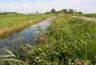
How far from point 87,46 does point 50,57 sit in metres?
1.36

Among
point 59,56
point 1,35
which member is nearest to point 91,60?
point 59,56

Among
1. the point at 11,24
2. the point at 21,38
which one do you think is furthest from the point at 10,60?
the point at 11,24

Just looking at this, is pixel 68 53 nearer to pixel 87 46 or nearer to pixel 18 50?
pixel 87 46

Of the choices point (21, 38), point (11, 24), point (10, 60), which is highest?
point (10, 60)

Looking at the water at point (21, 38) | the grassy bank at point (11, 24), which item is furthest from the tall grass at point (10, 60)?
the grassy bank at point (11, 24)

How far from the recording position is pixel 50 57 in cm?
845

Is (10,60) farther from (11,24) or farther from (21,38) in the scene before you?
(11,24)

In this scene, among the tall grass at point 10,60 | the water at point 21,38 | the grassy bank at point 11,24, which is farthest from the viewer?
the grassy bank at point 11,24

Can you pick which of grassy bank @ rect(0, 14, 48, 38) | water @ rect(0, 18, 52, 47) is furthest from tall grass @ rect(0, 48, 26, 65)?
grassy bank @ rect(0, 14, 48, 38)

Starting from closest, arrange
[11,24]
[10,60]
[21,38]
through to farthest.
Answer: [10,60] < [21,38] < [11,24]

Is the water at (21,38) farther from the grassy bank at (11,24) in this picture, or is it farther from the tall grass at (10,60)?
the tall grass at (10,60)

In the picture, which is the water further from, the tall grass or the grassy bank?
the tall grass

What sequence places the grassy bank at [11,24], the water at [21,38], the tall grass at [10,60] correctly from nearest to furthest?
the tall grass at [10,60], the water at [21,38], the grassy bank at [11,24]

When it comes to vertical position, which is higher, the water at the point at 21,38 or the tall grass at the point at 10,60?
the tall grass at the point at 10,60
